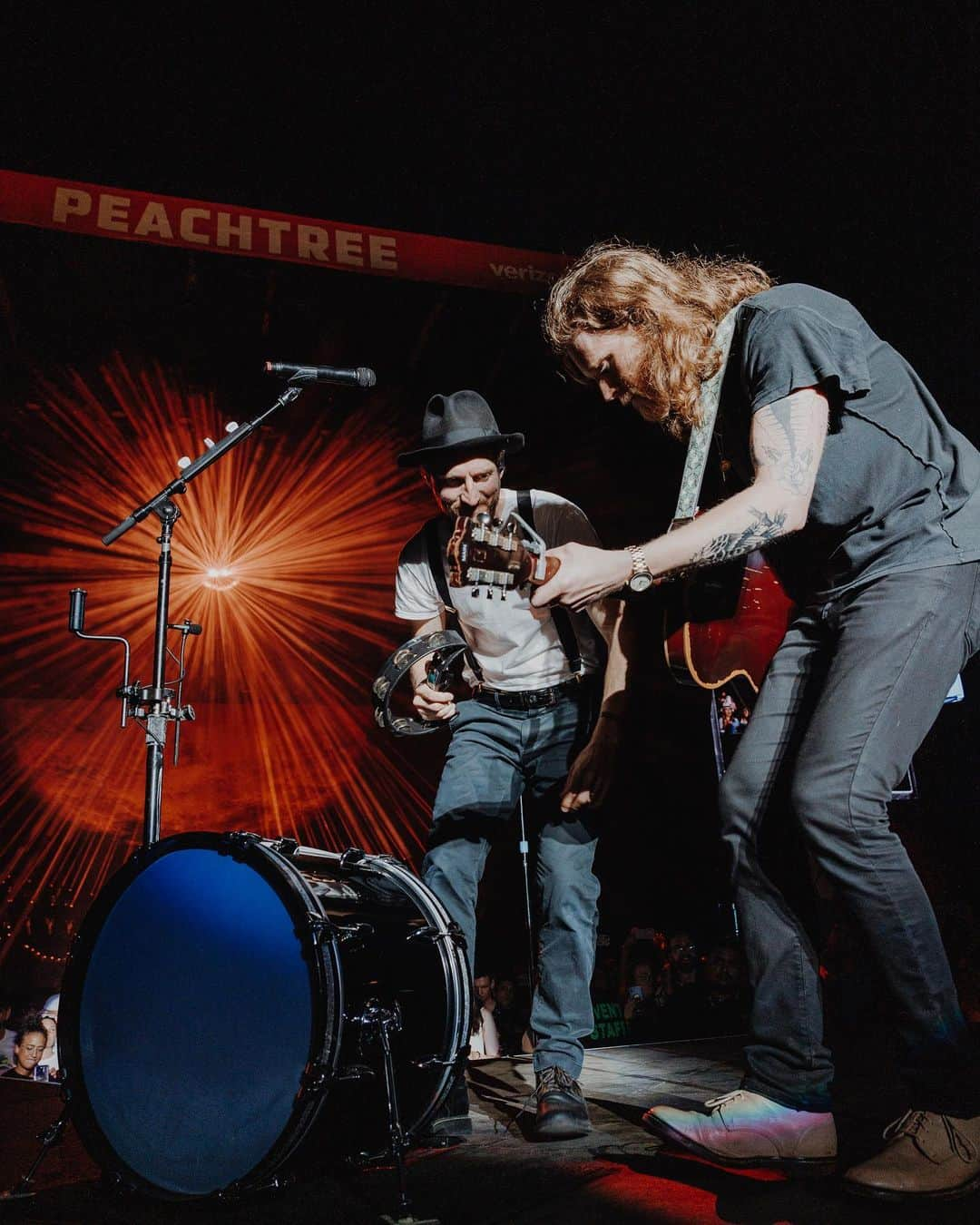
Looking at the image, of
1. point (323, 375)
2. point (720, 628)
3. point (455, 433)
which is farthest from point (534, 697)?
point (323, 375)

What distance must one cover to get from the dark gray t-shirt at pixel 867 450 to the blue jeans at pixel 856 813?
0.20ft

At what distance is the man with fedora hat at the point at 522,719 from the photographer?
262 centimetres

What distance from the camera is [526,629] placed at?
2.91 m

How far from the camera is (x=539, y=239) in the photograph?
5.78 m

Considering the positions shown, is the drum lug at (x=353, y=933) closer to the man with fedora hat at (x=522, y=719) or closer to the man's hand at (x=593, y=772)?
the man with fedora hat at (x=522, y=719)

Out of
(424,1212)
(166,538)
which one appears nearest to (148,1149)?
(424,1212)

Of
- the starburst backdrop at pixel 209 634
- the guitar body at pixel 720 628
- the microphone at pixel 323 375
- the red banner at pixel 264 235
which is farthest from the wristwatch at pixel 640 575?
the starburst backdrop at pixel 209 634

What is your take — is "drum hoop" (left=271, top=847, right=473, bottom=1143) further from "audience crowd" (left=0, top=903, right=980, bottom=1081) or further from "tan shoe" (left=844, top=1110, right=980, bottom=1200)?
"audience crowd" (left=0, top=903, right=980, bottom=1081)

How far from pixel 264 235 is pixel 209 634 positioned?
4.15m

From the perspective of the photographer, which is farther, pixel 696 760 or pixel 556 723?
pixel 696 760

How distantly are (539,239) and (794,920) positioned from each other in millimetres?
4973

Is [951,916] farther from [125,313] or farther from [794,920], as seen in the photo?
[125,313]

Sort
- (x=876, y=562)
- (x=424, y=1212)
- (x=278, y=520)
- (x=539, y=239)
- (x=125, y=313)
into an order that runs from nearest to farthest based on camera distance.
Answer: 1. (x=424, y=1212)
2. (x=876, y=562)
3. (x=125, y=313)
4. (x=539, y=239)
5. (x=278, y=520)

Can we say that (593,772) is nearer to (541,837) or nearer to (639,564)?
(541,837)
